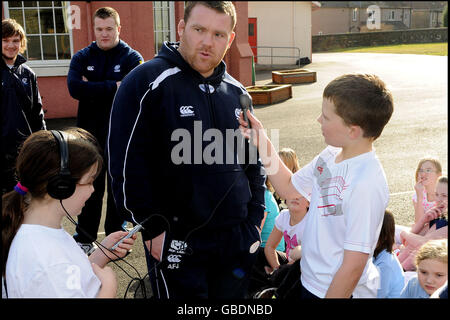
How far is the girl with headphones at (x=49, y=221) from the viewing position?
198cm

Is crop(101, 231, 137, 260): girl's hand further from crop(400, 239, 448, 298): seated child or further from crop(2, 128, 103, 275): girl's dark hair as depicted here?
crop(400, 239, 448, 298): seated child

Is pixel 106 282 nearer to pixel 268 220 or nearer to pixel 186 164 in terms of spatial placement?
pixel 186 164

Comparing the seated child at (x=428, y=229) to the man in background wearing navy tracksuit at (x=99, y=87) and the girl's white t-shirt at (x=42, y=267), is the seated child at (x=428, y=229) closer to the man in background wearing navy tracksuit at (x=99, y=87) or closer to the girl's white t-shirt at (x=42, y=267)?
the man in background wearing navy tracksuit at (x=99, y=87)

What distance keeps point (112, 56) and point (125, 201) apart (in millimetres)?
3296

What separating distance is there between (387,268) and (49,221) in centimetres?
232

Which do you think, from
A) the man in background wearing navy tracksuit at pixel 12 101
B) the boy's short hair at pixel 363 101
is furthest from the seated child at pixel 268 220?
the man in background wearing navy tracksuit at pixel 12 101

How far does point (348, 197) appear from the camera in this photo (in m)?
2.21

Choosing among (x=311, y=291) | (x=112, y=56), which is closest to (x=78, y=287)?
(x=311, y=291)

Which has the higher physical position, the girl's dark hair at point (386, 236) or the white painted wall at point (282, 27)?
the white painted wall at point (282, 27)

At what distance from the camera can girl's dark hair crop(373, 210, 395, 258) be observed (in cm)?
352

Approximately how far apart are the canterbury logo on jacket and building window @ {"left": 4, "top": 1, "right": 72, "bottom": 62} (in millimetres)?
12098

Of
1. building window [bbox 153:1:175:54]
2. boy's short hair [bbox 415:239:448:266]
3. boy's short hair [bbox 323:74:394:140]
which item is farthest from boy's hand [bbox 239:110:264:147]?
building window [bbox 153:1:175:54]

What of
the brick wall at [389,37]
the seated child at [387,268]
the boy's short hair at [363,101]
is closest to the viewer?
the boy's short hair at [363,101]

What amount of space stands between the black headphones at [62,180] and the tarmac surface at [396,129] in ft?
7.88
